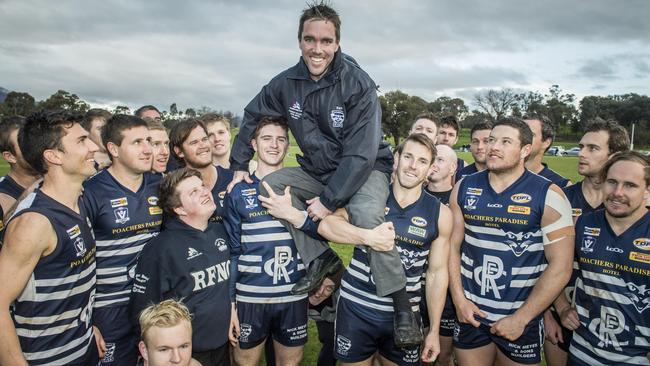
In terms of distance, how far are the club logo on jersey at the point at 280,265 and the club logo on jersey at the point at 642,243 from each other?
286cm

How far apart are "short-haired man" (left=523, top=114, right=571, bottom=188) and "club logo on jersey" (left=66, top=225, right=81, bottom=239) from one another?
4615 millimetres

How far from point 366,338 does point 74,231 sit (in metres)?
2.52

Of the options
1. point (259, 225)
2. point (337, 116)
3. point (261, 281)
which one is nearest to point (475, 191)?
point (337, 116)

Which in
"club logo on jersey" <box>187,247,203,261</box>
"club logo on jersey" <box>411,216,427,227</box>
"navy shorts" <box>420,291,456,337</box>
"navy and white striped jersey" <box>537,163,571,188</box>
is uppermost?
"navy and white striped jersey" <box>537,163,571,188</box>

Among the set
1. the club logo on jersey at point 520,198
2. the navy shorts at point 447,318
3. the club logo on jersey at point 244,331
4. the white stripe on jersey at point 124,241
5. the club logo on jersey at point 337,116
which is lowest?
the navy shorts at point 447,318

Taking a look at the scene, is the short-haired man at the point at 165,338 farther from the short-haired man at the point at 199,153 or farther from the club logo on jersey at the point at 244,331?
the short-haired man at the point at 199,153

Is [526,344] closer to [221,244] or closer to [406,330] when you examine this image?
[406,330]

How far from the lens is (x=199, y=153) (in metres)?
4.50

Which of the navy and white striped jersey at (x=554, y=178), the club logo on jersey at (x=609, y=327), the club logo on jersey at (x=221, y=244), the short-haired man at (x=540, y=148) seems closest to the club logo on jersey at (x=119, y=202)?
the club logo on jersey at (x=221, y=244)

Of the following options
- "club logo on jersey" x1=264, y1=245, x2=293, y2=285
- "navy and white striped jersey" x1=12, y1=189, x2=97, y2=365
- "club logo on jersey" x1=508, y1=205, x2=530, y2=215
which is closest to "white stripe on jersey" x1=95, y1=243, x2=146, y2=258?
"navy and white striped jersey" x1=12, y1=189, x2=97, y2=365

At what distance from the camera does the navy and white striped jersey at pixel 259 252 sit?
3926 millimetres

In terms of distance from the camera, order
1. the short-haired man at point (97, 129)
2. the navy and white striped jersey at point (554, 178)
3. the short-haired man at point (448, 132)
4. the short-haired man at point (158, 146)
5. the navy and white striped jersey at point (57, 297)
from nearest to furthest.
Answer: the navy and white striped jersey at point (57, 297)
the short-haired man at point (158, 146)
the navy and white striped jersey at point (554, 178)
the short-haired man at point (97, 129)
the short-haired man at point (448, 132)

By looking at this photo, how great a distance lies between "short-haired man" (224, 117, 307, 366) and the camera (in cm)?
392

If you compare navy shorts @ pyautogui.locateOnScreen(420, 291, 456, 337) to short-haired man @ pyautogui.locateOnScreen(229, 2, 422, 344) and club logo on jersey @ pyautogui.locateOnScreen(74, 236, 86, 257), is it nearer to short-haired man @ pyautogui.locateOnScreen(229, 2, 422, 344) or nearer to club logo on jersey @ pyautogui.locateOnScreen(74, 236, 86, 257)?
short-haired man @ pyautogui.locateOnScreen(229, 2, 422, 344)
